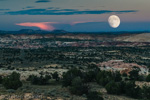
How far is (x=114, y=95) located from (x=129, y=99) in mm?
1637

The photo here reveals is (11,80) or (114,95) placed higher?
(11,80)

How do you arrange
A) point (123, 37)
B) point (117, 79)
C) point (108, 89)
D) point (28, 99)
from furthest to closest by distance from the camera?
point (123, 37)
point (117, 79)
point (108, 89)
point (28, 99)

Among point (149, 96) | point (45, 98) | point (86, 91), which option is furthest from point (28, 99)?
point (149, 96)

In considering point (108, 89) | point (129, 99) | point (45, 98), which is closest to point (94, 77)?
point (108, 89)

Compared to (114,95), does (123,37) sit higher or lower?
higher

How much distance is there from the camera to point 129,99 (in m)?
19.1

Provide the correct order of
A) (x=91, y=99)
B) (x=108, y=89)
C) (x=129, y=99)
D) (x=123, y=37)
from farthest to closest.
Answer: (x=123, y=37), (x=108, y=89), (x=129, y=99), (x=91, y=99)

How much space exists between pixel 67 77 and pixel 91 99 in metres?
8.74

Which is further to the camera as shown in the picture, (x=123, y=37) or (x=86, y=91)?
(x=123, y=37)

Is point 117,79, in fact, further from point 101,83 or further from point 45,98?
point 45,98

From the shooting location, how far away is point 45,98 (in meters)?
14.9

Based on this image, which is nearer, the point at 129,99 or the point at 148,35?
the point at 129,99

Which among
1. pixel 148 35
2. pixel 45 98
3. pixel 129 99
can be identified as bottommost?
pixel 129 99

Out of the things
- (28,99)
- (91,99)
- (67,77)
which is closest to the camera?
(28,99)
